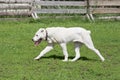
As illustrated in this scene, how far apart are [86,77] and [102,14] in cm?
1177

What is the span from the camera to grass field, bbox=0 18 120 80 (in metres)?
8.48

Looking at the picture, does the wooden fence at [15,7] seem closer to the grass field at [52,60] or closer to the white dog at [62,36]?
the grass field at [52,60]

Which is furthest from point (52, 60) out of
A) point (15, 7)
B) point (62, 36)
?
point (15, 7)

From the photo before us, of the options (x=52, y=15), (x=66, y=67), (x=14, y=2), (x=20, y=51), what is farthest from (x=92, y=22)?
(x=66, y=67)

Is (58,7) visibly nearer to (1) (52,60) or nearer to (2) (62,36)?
(1) (52,60)

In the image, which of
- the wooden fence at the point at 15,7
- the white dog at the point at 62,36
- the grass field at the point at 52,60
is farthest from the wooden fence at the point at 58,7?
the white dog at the point at 62,36

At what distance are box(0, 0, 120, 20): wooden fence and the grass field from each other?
2355 millimetres

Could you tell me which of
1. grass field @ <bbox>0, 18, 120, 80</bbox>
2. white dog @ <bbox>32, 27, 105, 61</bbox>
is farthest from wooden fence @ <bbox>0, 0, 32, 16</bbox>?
white dog @ <bbox>32, 27, 105, 61</bbox>

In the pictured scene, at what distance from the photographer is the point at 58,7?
1941cm

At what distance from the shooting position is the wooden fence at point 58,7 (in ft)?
59.0

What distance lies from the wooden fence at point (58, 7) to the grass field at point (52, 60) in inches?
92.7

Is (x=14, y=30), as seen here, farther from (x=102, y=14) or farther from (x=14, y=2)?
(x=102, y=14)

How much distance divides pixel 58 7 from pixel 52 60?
9.54m

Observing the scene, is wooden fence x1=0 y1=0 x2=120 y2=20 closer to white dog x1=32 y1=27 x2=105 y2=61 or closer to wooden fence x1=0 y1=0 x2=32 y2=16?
wooden fence x1=0 y1=0 x2=32 y2=16
